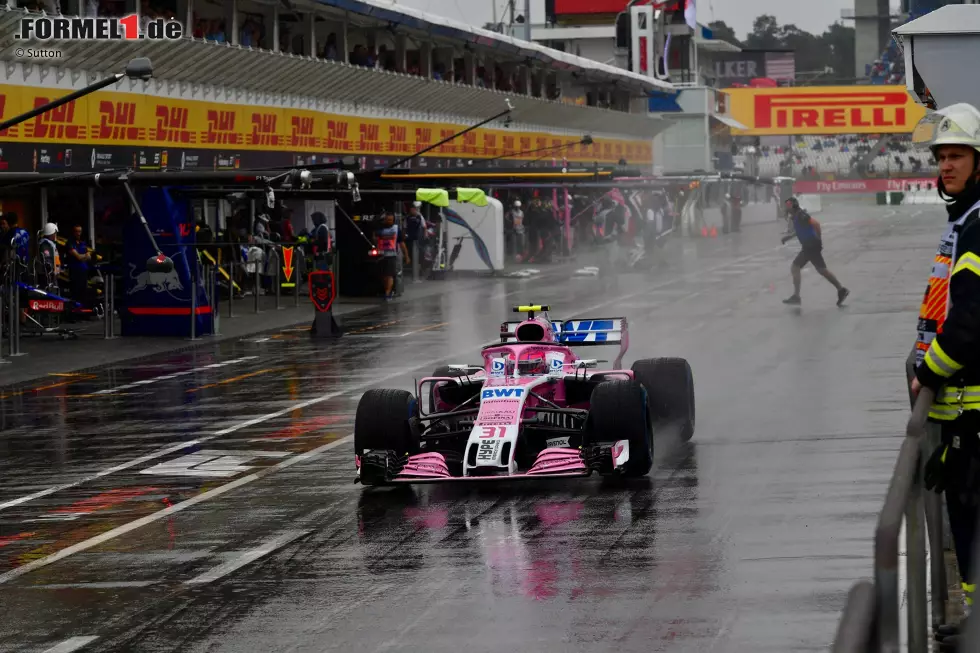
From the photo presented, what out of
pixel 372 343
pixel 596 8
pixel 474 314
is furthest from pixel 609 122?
pixel 372 343

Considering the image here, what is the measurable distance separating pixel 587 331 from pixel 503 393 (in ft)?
8.96

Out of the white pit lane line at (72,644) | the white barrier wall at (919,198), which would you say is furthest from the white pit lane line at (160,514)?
the white barrier wall at (919,198)

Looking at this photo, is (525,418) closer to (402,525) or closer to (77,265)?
(402,525)

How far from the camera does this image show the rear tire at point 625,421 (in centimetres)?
1227

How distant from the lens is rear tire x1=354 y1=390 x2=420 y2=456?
12680mm

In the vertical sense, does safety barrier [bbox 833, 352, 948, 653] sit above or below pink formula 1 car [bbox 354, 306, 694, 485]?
above

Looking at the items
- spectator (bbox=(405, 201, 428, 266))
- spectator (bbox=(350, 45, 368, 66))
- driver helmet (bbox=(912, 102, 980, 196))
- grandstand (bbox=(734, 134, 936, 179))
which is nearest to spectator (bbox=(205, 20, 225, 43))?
spectator (bbox=(405, 201, 428, 266))

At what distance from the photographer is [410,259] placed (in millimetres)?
45625

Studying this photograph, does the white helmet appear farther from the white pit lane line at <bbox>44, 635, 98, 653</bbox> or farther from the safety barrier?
the white pit lane line at <bbox>44, 635, 98, 653</bbox>

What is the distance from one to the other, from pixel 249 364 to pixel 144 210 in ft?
19.0

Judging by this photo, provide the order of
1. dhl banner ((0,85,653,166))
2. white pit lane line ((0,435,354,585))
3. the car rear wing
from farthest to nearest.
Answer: dhl banner ((0,85,653,166))
the car rear wing
white pit lane line ((0,435,354,585))

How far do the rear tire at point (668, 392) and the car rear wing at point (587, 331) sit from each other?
85cm

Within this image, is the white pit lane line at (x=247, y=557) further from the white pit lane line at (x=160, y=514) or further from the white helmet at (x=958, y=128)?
the white helmet at (x=958, y=128)

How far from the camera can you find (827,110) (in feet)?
331
